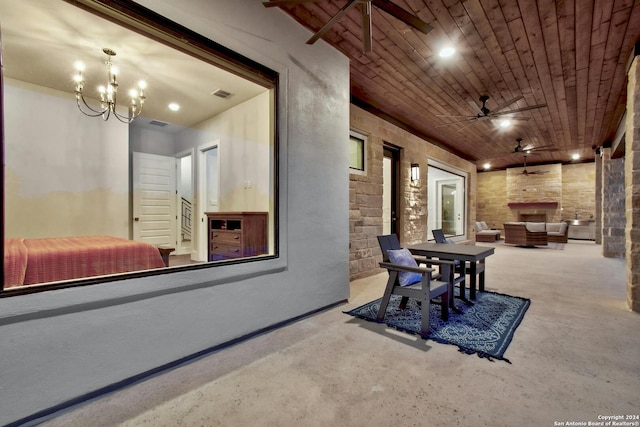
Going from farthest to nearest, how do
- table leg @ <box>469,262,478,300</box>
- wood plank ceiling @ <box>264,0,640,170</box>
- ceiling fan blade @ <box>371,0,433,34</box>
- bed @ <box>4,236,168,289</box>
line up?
table leg @ <box>469,262,478,300</box> → wood plank ceiling @ <box>264,0,640,170</box> → ceiling fan blade @ <box>371,0,433,34</box> → bed @ <box>4,236,168,289</box>

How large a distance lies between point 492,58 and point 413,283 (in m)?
2.99

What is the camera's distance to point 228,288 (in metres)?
2.23

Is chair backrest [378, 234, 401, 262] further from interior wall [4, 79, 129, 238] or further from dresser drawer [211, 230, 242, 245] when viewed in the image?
interior wall [4, 79, 129, 238]

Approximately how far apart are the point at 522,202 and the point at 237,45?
13.2m

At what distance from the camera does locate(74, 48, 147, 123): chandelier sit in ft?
11.3

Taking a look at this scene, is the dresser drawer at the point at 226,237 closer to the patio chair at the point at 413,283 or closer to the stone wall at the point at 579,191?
the patio chair at the point at 413,283

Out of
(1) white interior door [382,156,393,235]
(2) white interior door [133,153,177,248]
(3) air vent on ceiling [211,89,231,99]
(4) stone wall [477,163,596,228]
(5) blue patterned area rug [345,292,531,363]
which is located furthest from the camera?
(4) stone wall [477,163,596,228]

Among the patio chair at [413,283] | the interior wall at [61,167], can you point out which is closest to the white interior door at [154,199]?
the interior wall at [61,167]

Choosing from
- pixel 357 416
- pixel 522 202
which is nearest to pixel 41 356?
pixel 357 416

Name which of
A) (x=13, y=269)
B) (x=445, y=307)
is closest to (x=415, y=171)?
(x=445, y=307)

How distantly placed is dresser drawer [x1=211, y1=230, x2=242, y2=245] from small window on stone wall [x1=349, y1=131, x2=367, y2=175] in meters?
2.29

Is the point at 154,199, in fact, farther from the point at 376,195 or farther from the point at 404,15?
the point at 404,15

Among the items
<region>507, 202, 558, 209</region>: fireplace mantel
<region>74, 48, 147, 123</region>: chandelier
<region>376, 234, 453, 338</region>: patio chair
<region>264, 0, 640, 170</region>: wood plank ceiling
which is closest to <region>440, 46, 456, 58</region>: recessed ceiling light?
<region>264, 0, 640, 170</region>: wood plank ceiling

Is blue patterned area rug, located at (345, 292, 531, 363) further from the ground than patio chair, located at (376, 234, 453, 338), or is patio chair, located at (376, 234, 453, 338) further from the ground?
patio chair, located at (376, 234, 453, 338)
